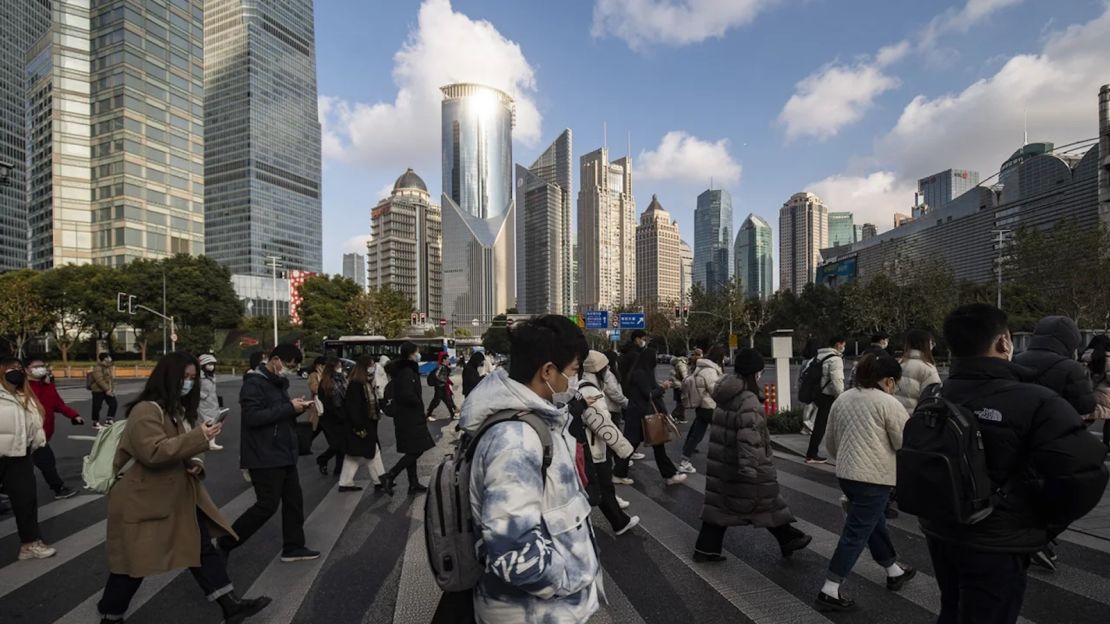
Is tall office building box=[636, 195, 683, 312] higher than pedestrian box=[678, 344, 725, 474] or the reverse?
higher

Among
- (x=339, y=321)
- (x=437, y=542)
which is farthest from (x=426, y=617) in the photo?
(x=339, y=321)

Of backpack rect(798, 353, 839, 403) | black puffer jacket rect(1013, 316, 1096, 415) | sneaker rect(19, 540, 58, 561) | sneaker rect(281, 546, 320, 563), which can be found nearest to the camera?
black puffer jacket rect(1013, 316, 1096, 415)

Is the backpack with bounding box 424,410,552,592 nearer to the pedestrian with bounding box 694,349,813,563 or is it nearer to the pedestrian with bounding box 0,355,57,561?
the pedestrian with bounding box 694,349,813,563

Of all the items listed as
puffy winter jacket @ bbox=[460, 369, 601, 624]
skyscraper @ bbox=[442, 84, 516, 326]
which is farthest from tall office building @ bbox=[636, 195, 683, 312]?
puffy winter jacket @ bbox=[460, 369, 601, 624]

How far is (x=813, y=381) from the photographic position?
8.57 metres

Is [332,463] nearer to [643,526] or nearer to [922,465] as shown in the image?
[643,526]

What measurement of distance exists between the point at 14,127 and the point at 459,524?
475 ft

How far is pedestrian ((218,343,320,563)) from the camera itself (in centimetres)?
446

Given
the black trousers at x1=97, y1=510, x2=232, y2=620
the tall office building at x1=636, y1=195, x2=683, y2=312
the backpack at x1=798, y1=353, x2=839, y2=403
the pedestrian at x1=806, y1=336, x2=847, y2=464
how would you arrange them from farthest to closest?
the tall office building at x1=636, y1=195, x2=683, y2=312
the backpack at x1=798, y1=353, x2=839, y2=403
the pedestrian at x1=806, y1=336, x2=847, y2=464
the black trousers at x1=97, y1=510, x2=232, y2=620

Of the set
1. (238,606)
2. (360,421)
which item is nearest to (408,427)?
(360,421)

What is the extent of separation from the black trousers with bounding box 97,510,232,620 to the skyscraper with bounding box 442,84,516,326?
439 feet

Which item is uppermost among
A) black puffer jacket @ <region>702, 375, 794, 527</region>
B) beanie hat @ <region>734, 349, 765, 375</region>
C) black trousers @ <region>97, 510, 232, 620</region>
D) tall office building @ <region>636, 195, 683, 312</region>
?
tall office building @ <region>636, 195, 683, 312</region>

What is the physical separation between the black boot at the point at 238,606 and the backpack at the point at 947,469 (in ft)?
12.6

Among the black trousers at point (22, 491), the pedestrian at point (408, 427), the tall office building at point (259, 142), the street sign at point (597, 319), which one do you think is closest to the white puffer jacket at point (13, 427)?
the black trousers at point (22, 491)
